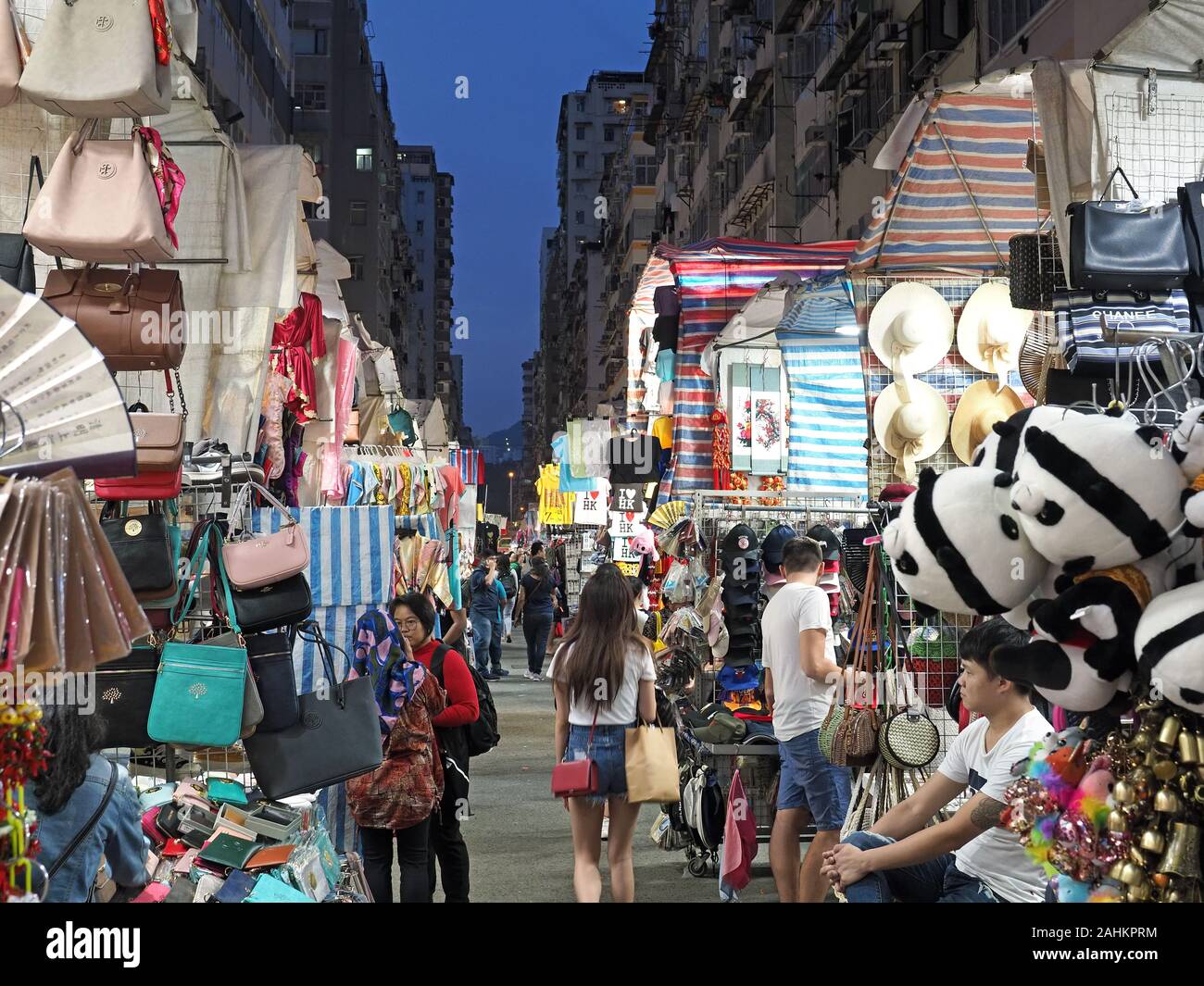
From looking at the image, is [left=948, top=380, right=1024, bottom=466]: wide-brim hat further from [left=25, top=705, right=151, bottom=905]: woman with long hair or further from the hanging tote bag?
[left=25, top=705, right=151, bottom=905]: woman with long hair

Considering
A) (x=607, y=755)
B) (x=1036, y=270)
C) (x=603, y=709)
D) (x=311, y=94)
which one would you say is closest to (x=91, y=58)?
(x=1036, y=270)

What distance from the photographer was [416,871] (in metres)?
6.64

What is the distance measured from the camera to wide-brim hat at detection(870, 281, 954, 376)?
22.1 feet

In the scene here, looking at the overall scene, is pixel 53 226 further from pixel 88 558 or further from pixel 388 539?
pixel 388 539

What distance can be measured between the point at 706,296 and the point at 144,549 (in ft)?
18.8

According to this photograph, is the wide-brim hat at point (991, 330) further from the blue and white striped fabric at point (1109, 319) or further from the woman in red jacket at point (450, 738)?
the woman in red jacket at point (450, 738)

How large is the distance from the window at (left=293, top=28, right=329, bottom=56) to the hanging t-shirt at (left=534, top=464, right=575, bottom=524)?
2557 centimetres

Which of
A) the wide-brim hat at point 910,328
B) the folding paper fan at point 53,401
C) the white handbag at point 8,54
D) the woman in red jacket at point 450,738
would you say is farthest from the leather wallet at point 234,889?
the wide-brim hat at point 910,328

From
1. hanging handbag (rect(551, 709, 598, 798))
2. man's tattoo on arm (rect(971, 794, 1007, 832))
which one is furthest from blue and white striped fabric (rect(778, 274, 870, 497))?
man's tattoo on arm (rect(971, 794, 1007, 832))

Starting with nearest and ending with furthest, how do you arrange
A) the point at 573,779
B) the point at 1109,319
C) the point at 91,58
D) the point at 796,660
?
the point at 1109,319 → the point at 91,58 → the point at 573,779 → the point at 796,660

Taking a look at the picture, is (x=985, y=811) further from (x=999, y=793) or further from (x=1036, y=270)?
(x=1036, y=270)

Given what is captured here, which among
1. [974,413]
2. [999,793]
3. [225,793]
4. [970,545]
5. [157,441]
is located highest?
[974,413]

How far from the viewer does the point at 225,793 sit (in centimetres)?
536

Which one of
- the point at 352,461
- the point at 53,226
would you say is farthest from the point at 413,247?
the point at 53,226
